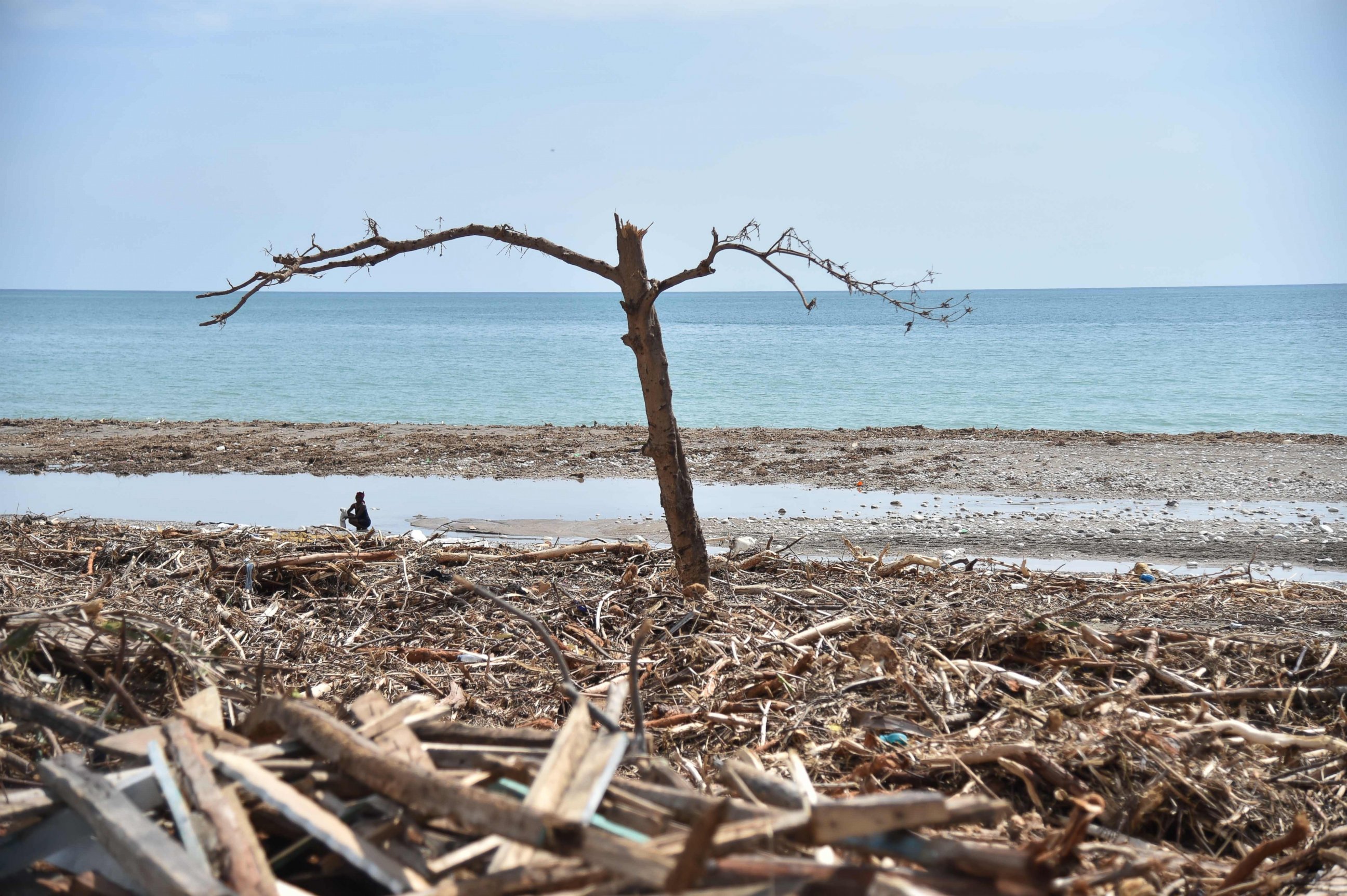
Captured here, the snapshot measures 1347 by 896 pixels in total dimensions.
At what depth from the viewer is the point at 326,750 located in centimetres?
262

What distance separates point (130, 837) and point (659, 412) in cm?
447

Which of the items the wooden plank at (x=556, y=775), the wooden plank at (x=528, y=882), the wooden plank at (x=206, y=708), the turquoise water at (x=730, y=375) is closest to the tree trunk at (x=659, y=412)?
the wooden plank at (x=206, y=708)

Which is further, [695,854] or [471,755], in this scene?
[471,755]

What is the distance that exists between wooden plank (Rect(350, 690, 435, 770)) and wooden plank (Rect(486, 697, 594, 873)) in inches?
14.5

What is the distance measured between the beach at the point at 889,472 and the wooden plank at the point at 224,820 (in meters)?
6.66

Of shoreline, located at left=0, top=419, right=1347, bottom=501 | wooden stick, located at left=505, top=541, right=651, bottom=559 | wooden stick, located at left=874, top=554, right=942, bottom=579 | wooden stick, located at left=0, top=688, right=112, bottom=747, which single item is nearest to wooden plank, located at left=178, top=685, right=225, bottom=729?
wooden stick, located at left=0, top=688, right=112, bottom=747

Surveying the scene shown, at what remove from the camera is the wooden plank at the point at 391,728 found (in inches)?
109

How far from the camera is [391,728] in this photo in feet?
9.58

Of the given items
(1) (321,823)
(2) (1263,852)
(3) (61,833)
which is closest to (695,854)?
(1) (321,823)

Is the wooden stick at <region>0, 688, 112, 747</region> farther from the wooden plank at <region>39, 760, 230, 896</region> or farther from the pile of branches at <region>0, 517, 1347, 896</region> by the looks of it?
the wooden plank at <region>39, 760, 230, 896</region>

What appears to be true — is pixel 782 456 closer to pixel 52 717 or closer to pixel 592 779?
pixel 52 717

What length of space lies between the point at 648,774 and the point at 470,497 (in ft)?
38.9

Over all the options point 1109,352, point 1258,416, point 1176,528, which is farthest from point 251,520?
point 1109,352

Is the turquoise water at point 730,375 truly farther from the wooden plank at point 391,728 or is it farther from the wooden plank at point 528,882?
the wooden plank at point 528,882
